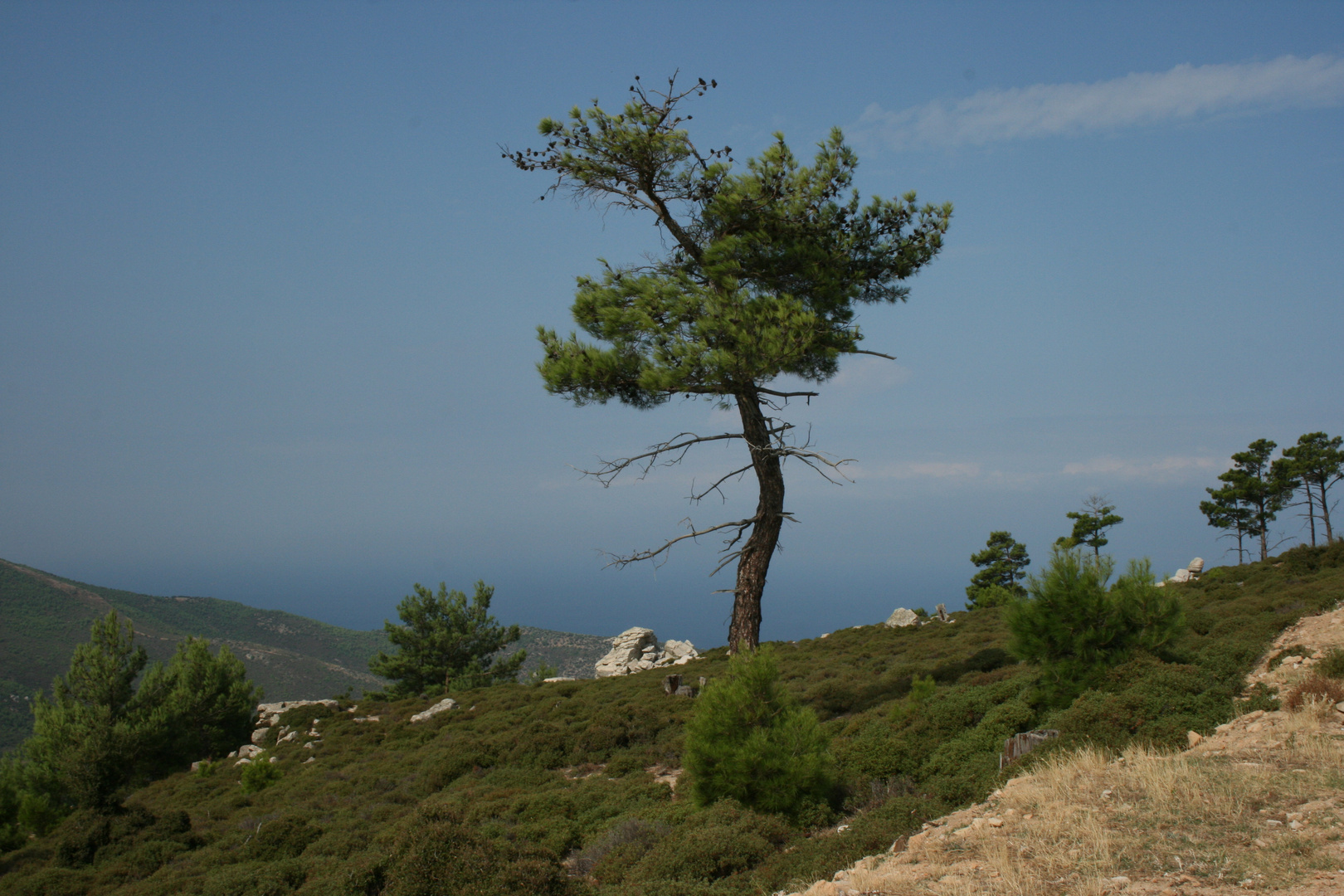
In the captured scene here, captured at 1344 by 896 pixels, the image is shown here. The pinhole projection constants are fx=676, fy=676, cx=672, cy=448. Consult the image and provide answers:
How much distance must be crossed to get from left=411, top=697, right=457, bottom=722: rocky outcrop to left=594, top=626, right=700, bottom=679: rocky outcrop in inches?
249

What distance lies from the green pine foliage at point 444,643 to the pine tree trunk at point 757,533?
20.0 meters

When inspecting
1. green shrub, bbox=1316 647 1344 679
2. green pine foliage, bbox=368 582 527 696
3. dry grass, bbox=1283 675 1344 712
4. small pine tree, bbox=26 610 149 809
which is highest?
green shrub, bbox=1316 647 1344 679

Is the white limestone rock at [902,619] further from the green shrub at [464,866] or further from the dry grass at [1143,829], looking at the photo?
the green shrub at [464,866]

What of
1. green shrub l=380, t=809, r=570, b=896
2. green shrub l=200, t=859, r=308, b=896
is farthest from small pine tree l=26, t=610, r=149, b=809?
green shrub l=380, t=809, r=570, b=896

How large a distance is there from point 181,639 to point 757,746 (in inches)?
4612

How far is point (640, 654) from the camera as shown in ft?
90.7

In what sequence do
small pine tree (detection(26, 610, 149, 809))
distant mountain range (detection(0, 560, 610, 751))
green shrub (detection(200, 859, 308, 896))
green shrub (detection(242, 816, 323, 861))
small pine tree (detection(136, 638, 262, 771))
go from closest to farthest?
1. green shrub (detection(200, 859, 308, 896))
2. green shrub (detection(242, 816, 323, 861))
3. small pine tree (detection(26, 610, 149, 809))
4. small pine tree (detection(136, 638, 262, 771))
5. distant mountain range (detection(0, 560, 610, 751))

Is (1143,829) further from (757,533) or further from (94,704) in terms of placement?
(94,704)

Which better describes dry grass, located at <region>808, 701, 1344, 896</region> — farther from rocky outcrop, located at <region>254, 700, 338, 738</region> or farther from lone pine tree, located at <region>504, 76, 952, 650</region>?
rocky outcrop, located at <region>254, 700, 338, 738</region>

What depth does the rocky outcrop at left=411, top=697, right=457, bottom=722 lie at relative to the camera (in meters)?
19.7

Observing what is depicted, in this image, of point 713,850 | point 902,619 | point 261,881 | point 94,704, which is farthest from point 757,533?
point 94,704

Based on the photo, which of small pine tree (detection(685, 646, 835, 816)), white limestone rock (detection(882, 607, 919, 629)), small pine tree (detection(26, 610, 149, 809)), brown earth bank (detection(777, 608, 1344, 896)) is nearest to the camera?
brown earth bank (detection(777, 608, 1344, 896))

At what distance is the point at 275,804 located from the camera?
1348 centimetres

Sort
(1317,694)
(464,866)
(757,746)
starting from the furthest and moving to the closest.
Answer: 1. (757,746)
2. (1317,694)
3. (464,866)
